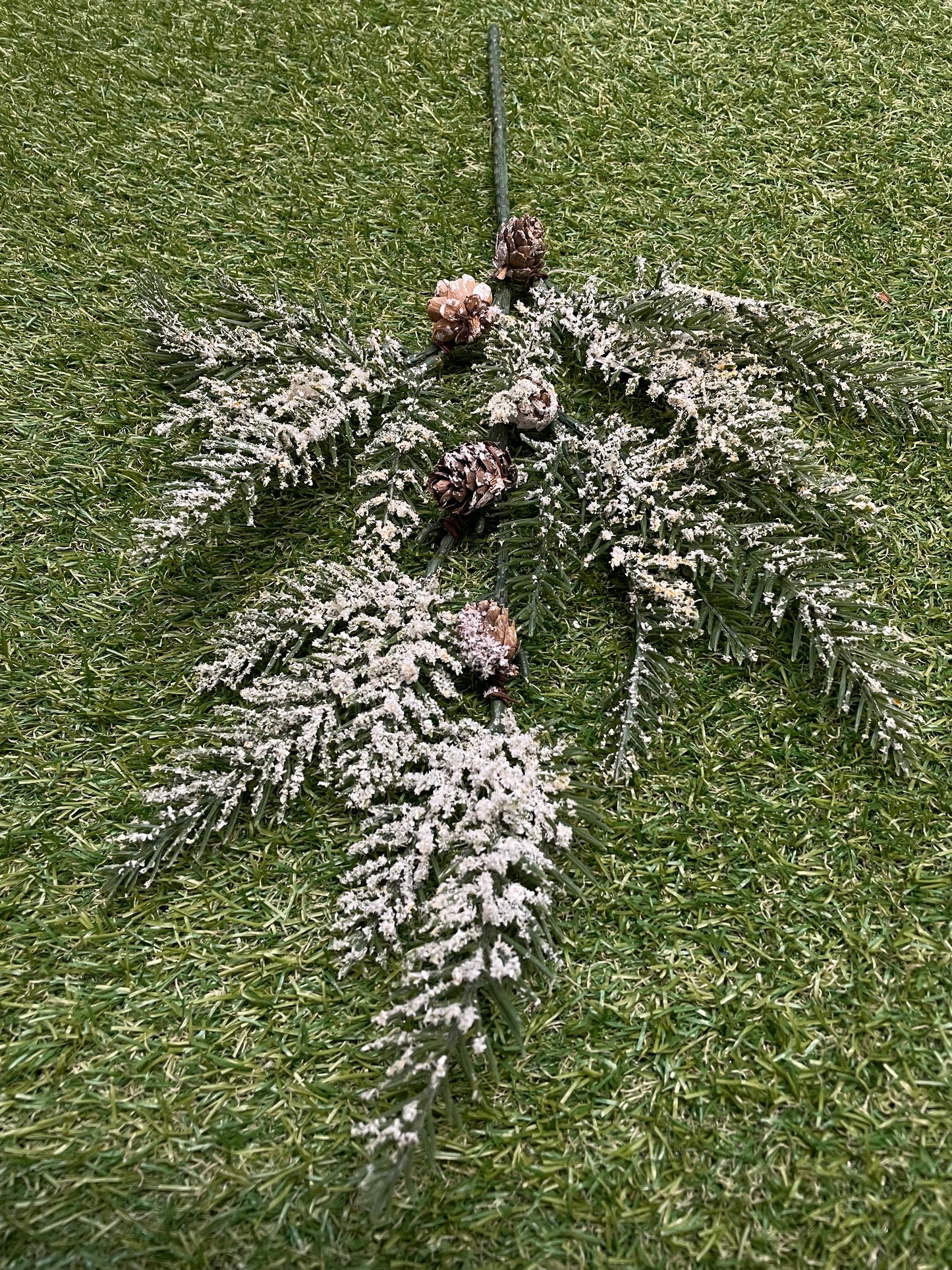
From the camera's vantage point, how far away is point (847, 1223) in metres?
0.88

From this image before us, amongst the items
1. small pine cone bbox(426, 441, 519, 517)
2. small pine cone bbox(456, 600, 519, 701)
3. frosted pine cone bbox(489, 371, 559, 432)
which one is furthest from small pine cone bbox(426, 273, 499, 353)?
small pine cone bbox(456, 600, 519, 701)

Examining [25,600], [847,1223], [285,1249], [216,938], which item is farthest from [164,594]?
[847,1223]

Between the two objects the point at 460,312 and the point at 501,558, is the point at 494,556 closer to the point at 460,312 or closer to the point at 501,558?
the point at 501,558

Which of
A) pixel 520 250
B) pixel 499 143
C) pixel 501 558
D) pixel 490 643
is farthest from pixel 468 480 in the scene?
pixel 499 143

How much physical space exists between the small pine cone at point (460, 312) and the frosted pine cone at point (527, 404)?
5.5 inches

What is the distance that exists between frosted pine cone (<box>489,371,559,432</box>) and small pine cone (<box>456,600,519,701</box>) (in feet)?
0.94

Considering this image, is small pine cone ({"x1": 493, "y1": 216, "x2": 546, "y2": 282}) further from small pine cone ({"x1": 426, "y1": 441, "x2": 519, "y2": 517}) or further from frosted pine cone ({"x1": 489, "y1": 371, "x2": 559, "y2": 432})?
small pine cone ({"x1": 426, "y1": 441, "x2": 519, "y2": 517})

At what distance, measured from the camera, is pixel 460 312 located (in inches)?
52.6

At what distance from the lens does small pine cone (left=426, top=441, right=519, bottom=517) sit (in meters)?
1.18

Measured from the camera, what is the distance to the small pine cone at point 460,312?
1.34 meters

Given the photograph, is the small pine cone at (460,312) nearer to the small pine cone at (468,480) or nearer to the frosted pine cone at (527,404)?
the frosted pine cone at (527,404)

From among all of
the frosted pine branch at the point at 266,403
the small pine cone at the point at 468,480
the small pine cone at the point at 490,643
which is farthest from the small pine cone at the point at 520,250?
the small pine cone at the point at 490,643

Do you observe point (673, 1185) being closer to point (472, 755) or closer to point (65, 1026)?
point (472, 755)

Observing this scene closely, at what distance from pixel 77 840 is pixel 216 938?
230 mm
